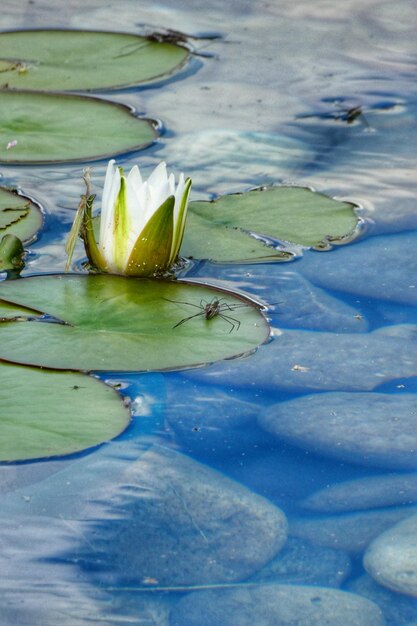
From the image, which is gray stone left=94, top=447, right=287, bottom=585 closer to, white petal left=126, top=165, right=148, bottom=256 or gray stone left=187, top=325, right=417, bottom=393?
gray stone left=187, top=325, right=417, bottom=393

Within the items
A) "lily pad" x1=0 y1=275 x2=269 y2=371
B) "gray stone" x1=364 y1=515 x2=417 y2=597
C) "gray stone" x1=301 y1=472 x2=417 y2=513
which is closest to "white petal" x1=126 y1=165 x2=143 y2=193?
"lily pad" x1=0 y1=275 x2=269 y2=371

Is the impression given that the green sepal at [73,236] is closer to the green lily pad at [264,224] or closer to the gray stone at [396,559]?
the green lily pad at [264,224]

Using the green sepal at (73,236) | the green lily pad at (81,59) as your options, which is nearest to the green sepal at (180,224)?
the green sepal at (73,236)

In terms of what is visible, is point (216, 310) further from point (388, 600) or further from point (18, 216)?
point (388, 600)

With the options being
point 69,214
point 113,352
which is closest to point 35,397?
point 113,352

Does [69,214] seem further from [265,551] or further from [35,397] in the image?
[265,551]

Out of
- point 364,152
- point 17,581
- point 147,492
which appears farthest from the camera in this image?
point 364,152

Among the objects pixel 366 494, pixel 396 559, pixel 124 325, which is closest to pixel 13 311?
pixel 124 325
